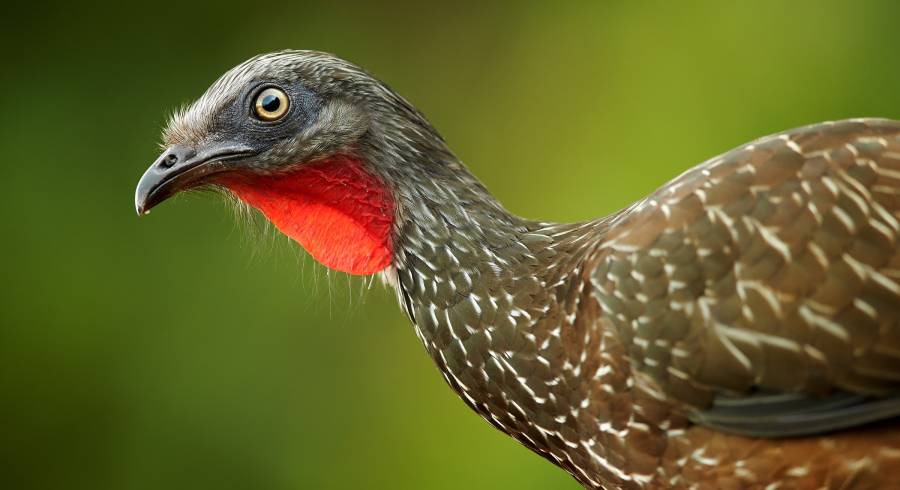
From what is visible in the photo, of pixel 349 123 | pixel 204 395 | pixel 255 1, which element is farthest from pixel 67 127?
pixel 349 123

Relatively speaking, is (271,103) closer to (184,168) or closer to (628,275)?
(184,168)

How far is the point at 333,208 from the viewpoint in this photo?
2307 millimetres

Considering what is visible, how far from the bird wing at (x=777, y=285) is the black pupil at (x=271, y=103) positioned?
77 cm

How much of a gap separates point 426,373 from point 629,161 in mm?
1176

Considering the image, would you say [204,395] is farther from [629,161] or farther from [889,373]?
[889,373]

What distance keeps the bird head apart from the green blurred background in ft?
A: 6.94

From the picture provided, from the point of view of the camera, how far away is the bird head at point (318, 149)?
7.45ft

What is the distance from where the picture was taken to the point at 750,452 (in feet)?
6.33

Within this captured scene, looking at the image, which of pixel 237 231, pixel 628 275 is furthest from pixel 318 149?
pixel 237 231

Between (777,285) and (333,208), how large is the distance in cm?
91

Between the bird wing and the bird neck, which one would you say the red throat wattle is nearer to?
the bird neck

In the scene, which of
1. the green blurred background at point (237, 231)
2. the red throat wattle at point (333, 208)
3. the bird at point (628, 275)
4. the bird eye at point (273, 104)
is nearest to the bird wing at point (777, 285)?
the bird at point (628, 275)

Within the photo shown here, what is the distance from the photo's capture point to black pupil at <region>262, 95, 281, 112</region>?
2285mm

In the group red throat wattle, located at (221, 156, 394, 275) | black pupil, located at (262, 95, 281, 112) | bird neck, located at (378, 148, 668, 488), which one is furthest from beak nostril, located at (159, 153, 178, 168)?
bird neck, located at (378, 148, 668, 488)
